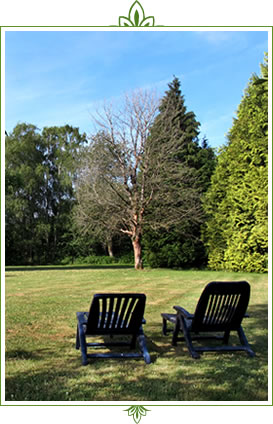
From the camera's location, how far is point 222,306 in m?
5.43

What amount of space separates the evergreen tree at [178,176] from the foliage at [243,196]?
55.3 inches

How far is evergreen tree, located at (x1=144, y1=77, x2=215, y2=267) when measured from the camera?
2227 cm

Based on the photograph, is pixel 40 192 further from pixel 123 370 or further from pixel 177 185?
pixel 123 370

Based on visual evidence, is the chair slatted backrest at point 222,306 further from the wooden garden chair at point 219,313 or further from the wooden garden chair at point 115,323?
the wooden garden chair at point 115,323

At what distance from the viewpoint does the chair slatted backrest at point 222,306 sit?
5285 mm

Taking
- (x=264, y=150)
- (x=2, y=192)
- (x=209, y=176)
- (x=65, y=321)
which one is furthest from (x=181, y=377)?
(x=209, y=176)

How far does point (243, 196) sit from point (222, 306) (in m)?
15.3

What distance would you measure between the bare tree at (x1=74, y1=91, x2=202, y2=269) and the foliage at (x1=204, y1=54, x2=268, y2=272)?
1.71 meters

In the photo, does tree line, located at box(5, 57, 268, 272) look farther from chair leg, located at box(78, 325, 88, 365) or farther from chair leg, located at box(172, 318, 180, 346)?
chair leg, located at box(78, 325, 88, 365)

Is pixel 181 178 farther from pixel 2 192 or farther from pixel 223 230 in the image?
pixel 2 192

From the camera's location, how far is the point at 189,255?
23.2 meters
